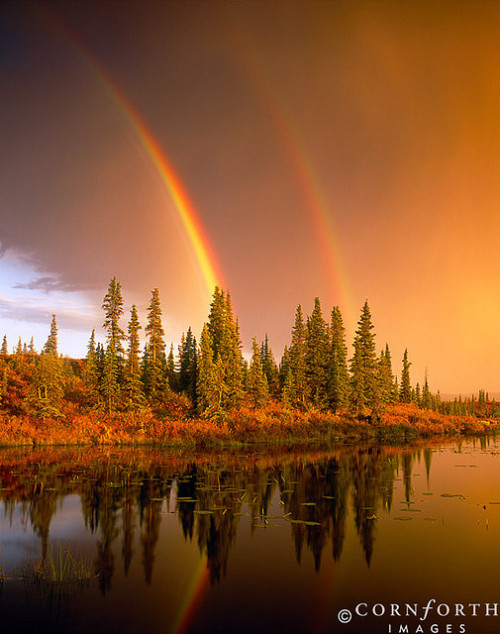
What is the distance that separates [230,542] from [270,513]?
4643 millimetres

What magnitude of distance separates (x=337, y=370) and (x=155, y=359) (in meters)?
30.8

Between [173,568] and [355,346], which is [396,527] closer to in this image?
[173,568]

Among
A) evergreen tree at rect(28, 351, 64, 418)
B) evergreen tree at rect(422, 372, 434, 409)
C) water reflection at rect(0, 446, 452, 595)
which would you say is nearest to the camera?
water reflection at rect(0, 446, 452, 595)

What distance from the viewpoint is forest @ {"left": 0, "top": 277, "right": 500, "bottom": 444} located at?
53.5 m

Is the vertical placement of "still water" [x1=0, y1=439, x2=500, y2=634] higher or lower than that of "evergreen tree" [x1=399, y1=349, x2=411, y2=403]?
lower

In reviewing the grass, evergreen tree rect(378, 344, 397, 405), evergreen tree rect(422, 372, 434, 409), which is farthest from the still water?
evergreen tree rect(422, 372, 434, 409)

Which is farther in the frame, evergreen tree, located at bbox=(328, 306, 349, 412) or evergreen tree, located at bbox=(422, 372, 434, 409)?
evergreen tree, located at bbox=(422, 372, 434, 409)

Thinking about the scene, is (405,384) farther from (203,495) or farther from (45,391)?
(203,495)

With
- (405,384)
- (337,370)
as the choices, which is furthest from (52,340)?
(405,384)

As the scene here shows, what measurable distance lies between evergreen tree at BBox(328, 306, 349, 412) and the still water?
43822 millimetres

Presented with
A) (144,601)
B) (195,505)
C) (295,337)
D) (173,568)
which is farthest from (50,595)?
(295,337)

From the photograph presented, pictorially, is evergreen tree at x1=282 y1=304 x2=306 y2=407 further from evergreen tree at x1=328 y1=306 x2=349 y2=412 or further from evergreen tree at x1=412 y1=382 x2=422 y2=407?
evergreen tree at x1=412 y1=382 x2=422 y2=407

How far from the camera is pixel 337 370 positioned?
7794 centimetres

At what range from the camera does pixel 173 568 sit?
1477 centimetres
